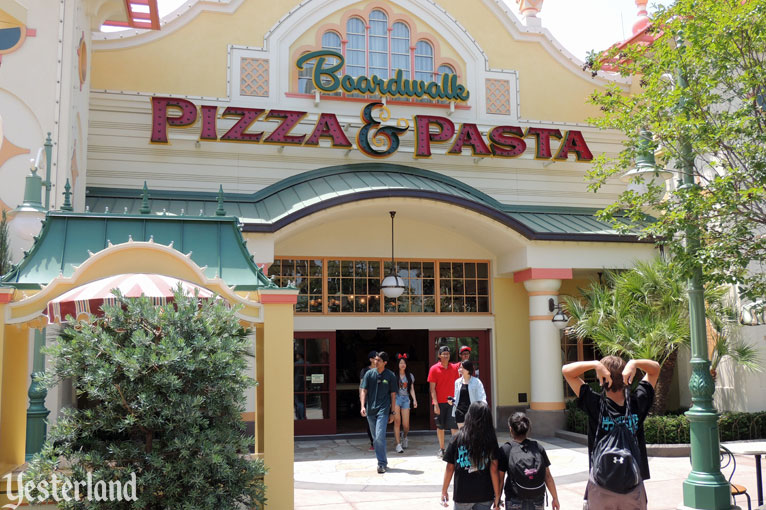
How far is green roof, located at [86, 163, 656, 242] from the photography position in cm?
1322

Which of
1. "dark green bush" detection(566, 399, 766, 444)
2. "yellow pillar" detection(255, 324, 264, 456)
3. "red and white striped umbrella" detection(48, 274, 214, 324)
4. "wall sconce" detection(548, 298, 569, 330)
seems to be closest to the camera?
"red and white striped umbrella" detection(48, 274, 214, 324)

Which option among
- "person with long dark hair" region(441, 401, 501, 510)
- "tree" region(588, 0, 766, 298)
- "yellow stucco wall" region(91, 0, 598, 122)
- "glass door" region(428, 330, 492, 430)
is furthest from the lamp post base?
"yellow stucco wall" region(91, 0, 598, 122)

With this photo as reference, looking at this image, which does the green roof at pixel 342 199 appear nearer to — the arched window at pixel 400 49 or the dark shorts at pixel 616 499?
the arched window at pixel 400 49

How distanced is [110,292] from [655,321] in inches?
401

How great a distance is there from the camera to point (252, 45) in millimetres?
15672

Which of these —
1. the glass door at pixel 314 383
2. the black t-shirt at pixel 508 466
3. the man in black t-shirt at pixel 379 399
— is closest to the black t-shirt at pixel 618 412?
the black t-shirt at pixel 508 466

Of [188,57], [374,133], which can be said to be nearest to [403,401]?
[374,133]

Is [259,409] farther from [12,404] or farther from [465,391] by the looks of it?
[465,391]

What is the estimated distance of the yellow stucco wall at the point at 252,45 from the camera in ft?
49.1

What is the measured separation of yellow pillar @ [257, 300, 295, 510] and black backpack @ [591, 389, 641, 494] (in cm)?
310

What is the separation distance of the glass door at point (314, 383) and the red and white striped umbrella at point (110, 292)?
26.8 feet

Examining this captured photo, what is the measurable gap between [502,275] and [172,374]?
11.4 meters

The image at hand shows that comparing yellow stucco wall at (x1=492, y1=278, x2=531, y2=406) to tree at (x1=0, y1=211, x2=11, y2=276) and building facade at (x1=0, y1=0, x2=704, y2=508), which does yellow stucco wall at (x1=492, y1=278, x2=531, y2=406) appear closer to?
building facade at (x1=0, y1=0, x2=704, y2=508)

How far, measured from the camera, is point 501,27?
57.4ft
